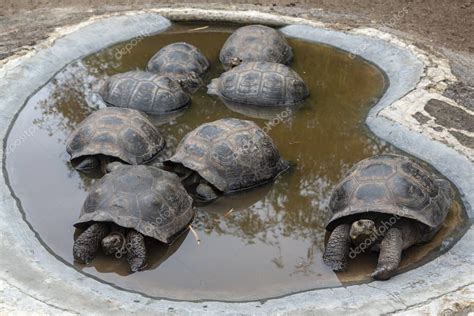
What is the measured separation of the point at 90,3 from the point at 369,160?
29.9 ft

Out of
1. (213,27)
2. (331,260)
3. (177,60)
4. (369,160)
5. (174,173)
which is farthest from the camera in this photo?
(213,27)

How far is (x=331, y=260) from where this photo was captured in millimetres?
6078

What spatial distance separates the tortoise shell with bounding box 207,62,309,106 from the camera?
942cm

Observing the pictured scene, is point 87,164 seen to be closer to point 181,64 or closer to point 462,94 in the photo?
point 181,64

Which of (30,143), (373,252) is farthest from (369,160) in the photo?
(30,143)

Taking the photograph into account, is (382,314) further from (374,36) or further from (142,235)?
(374,36)

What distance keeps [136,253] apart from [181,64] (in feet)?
15.8

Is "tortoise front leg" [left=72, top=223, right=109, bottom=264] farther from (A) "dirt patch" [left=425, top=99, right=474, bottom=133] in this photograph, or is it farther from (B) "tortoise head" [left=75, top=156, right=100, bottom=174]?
(A) "dirt patch" [left=425, top=99, right=474, bottom=133]

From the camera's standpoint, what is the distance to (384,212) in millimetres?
5980

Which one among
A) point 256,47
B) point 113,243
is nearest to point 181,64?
point 256,47

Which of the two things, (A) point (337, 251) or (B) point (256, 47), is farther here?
(B) point (256, 47)

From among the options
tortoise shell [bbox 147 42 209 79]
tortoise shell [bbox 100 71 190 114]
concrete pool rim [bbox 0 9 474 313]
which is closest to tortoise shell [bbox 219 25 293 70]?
tortoise shell [bbox 147 42 209 79]

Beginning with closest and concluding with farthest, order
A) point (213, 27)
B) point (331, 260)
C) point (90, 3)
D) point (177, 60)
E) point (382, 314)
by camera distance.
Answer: point (382, 314), point (331, 260), point (177, 60), point (213, 27), point (90, 3)

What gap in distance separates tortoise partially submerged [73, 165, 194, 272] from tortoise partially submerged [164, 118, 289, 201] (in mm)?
615
